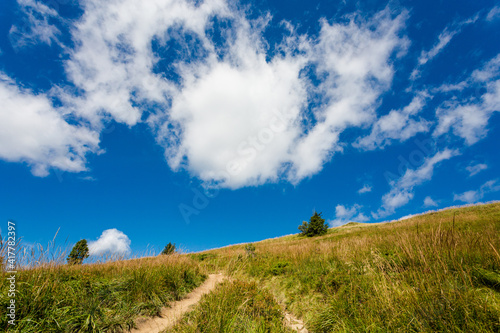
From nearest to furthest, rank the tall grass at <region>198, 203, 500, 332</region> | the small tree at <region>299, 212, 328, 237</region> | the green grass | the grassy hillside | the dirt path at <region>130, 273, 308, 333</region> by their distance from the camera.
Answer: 1. the tall grass at <region>198, 203, 500, 332</region>
2. the grassy hillside
3. the green grass
4. the dirt path at <region>130, 273, 308, 333</region>
5. the small tree at <region>299, 212, 328, 237</region>

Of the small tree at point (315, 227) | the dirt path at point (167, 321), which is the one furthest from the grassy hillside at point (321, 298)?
the small tree at point (315, 227)

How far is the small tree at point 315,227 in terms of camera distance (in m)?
39.5

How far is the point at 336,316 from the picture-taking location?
152 inches

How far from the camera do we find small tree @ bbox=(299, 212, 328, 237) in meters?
39.5

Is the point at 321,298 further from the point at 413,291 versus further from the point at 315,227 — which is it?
the point at 315,227

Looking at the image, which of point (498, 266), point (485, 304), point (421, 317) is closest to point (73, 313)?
point (421, 317)

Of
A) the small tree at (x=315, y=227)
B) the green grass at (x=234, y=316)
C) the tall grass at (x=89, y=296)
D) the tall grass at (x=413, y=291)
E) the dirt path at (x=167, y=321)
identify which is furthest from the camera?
the small tree at (x=315, y=227)

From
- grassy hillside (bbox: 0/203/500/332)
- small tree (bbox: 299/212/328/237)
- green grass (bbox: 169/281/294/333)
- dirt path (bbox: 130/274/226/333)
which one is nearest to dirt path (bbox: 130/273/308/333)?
dirt path (bbox: 130/274/226/333)

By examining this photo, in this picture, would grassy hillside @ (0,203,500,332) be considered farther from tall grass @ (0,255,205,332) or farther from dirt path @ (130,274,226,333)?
dirt path @ (130,274,226,333)

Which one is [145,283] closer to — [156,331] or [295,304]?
[156,331]

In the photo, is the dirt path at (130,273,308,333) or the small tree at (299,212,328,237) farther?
the small tree at (299,212,328,237)

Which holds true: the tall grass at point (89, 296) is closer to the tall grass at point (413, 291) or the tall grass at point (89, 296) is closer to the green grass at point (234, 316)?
the green grass at point (234, 316)

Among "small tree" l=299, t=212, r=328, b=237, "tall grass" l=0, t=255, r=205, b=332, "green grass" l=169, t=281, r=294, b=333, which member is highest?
"small tree" l=299, t=212, r=328, b=237

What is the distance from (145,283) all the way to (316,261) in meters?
6.18
